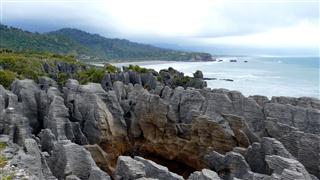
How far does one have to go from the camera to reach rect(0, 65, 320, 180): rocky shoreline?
17.3m

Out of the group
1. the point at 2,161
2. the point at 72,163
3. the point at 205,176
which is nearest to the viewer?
the point at 205,176

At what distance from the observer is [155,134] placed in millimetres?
29500

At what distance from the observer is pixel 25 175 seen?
50.9ft

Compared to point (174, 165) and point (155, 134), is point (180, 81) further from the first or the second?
point (174, 165)

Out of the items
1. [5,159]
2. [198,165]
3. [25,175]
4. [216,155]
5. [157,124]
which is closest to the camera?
[25,175]

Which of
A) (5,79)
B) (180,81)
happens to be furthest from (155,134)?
(180,81)

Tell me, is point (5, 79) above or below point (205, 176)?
below

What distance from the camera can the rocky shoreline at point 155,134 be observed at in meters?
17.3

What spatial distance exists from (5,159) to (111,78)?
29.0m

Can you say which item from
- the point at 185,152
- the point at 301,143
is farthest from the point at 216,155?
the point at 185,152

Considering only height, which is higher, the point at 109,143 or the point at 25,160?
the point at 25,160

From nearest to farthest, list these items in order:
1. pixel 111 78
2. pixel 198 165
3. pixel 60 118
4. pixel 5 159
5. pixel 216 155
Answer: pixel 5 159
pixel 216 155
pixel 60 118
pixel 198 165
pixel 111 78

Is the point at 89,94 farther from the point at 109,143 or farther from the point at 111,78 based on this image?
the point at 111,78

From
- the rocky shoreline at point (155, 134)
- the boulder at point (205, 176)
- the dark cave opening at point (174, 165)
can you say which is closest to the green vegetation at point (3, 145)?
the rocky shoreline at point (155, 134)
